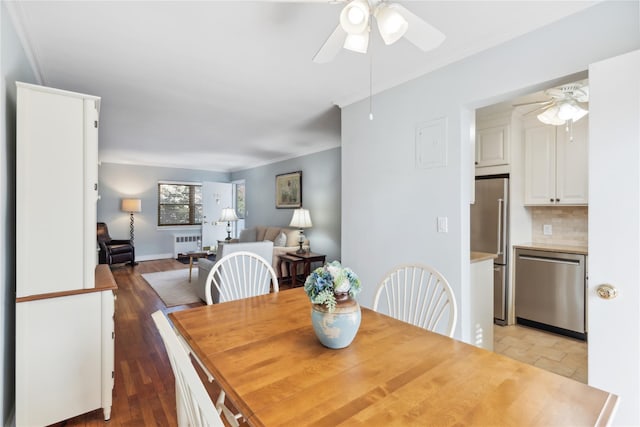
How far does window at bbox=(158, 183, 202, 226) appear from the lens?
24.6ft

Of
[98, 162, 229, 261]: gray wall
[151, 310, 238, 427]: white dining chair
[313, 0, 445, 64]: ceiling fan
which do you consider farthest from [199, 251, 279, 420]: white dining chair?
[98, 162, 229, 261]: gray wall

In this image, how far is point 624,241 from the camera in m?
1.33

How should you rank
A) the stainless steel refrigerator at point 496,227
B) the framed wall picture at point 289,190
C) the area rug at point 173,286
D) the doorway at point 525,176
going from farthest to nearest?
the framed wall picture at point 289,190
the area rug at point 173,286
the stainless steel refrigerator at point 496,227
the doorway at point 525,176

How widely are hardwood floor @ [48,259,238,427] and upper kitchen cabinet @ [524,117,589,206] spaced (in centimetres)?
365

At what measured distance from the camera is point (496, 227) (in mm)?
3295

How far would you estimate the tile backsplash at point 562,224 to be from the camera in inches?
125

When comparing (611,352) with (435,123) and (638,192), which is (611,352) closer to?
(638,192)

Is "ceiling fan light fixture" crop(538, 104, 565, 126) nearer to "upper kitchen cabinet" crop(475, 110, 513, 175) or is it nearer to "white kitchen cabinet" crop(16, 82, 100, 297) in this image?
"upper kitchen cabinet" crop(475, 110, 513, 175)

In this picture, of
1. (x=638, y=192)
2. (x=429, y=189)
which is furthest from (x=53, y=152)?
(x=638, y=192)

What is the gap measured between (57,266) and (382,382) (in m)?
1.79

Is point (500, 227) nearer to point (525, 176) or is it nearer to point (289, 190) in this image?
point (525, 176)

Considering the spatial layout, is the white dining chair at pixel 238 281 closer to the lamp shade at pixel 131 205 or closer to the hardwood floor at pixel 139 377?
the hardwood floor at pixel 139 377

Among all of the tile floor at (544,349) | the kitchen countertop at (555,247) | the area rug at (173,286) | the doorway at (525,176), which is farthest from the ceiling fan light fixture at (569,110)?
the area rug at (173,286)

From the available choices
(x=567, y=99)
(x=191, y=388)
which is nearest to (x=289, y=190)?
(x=567, y=99)
